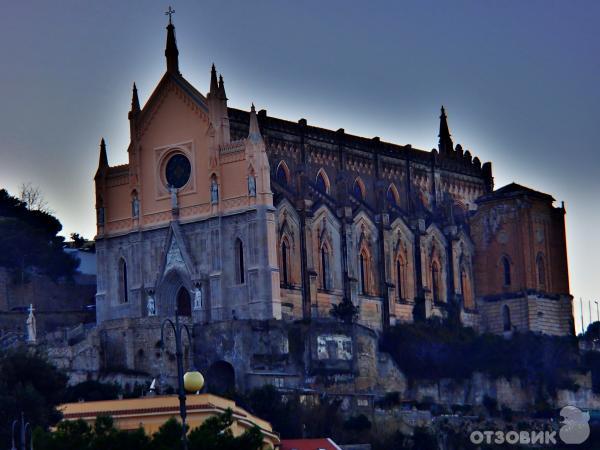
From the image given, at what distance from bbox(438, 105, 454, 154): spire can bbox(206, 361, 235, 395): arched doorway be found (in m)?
39.8

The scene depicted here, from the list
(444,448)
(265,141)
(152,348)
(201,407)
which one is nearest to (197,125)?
(265,141)

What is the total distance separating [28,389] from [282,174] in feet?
139

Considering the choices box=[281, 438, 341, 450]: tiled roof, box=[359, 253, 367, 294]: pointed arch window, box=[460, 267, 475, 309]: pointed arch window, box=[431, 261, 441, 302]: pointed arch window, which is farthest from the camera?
box=[460, 267, 475, 309]: pointed arch window

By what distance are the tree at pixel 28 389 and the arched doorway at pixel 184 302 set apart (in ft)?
84.9

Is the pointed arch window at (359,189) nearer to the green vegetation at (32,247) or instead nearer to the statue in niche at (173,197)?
the statue in niche at (173,197)

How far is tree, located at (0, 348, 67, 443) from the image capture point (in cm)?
8550

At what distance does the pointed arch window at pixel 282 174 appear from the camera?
415ft

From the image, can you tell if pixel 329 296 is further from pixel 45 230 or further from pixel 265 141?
pixel 45 230

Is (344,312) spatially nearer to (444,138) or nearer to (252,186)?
(252,186)

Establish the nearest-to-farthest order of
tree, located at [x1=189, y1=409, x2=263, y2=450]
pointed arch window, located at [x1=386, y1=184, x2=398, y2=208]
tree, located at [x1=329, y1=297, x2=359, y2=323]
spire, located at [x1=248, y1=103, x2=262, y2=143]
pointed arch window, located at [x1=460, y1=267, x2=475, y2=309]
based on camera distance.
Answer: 1. tree, located at [x1=189, y1=409, x2=263, y2=450]
2. spire, located at [x1=248, y1=103, x2=262, y2=143]
3. tree, located at [x1=329, y1=297, x2=359, y2=323]
4. pointed arch window, located at [x1=386, y1=184, x2=398, y2=208]
5. pointed arch window, located at [x1=460, y1=267, x2=475, y2=309]

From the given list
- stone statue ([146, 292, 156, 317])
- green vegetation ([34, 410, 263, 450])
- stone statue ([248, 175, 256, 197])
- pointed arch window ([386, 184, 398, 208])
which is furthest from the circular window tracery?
green vegetation ([34, 410, 263, 450])

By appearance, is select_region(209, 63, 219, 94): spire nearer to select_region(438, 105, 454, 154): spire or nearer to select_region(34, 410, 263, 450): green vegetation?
select_region(438, 105, 454, 154): spire

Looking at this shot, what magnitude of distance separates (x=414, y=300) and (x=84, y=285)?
780 inches

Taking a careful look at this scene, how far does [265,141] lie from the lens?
4946 inches
